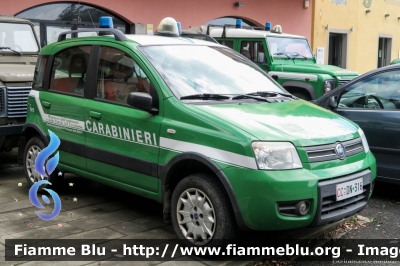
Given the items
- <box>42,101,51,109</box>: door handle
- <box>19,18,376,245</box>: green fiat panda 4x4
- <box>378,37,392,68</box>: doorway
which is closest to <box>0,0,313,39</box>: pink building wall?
<box>42,101,51,109</box>: door handle

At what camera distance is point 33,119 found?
6.15 m

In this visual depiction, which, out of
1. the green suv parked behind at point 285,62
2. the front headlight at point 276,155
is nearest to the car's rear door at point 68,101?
the front headlight at point 276,155

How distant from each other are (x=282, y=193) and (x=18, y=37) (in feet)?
19.6

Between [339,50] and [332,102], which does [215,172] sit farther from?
[339,50]

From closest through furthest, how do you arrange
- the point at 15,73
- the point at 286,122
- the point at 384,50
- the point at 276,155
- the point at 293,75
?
the point at 276,155
the point at 286,122
the point at 15,73
the point at 293,75
the point at 384,50

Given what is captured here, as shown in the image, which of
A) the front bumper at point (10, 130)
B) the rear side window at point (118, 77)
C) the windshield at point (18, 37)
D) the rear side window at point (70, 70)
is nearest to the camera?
the rear side window at point (118, 77)

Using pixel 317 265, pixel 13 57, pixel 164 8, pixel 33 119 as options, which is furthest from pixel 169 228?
pixel 164 8

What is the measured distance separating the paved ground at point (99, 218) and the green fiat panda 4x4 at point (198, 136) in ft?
1.25

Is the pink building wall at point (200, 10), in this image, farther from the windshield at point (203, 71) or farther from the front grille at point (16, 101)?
the windshield at point (203, 71)

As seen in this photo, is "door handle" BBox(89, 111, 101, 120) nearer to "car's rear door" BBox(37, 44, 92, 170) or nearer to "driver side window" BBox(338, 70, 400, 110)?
"car's rear door" BBox(37, 44, 92, 170)

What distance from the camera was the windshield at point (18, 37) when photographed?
816cm

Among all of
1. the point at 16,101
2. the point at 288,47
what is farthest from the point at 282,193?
the point at 288,47

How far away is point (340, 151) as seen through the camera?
4.32 m

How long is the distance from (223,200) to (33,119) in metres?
3.02
